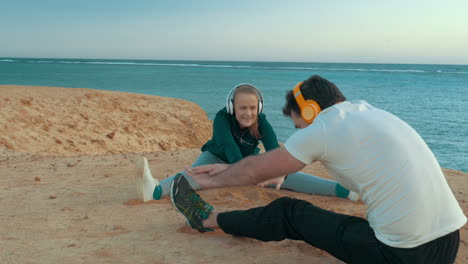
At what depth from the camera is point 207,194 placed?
4777 millimetres

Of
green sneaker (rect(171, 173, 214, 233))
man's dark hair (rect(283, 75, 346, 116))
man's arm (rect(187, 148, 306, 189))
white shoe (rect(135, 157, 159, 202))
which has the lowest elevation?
white shoe (rect(135, 157, 159, 202))

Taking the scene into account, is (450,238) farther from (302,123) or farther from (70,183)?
(70,183)

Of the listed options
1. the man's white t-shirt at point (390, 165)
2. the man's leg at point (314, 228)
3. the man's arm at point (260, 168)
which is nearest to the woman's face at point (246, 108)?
the man's arm at point (260, 168)

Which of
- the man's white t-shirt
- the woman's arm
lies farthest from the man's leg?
the woman's arm

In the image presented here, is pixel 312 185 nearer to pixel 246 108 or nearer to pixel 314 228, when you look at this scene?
pixel 246 108

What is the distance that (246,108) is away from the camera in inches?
180

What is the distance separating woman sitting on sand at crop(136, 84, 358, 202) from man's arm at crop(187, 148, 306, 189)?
1446 mm

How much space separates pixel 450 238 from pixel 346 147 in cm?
75

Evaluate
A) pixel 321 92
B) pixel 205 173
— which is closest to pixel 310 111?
pixel 321 92

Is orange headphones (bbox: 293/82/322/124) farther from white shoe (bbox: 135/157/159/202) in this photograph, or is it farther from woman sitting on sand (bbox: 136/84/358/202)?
white shoe (bbox: 135/157/159/202)

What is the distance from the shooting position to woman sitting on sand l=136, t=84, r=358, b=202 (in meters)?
4.55

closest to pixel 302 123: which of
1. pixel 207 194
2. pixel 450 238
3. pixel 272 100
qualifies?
pixel 450 238

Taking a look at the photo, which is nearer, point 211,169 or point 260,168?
point 260,168

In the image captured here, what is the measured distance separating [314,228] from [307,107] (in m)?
0.73
